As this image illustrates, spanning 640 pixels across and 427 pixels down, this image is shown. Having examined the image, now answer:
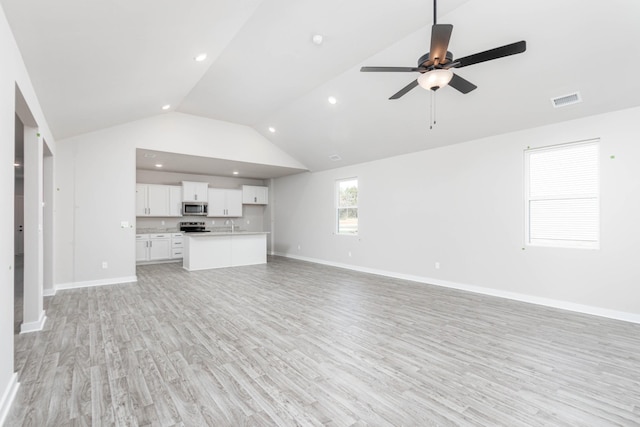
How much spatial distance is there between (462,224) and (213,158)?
17.8ft

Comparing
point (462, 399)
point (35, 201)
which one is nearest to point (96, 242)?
point (35, 201)

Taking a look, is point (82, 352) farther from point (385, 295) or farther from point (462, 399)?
point (385, 295)

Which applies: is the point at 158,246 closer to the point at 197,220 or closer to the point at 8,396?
the point at 197,220

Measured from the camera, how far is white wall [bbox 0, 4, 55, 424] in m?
1.89

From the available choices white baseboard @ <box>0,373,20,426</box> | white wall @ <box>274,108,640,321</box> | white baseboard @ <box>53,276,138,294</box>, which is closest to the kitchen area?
white baseboard @ <box>53,276,138,294</box>

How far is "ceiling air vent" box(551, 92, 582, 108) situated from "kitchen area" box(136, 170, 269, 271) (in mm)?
6447

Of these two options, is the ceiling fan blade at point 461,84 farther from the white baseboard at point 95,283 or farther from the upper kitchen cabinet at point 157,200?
the upper kitchen cabinet at point 157,200

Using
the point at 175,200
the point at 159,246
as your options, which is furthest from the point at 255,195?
the point at 159,246

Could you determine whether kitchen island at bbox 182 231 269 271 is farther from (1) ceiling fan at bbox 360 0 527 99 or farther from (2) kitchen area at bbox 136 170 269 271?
(1) ceiling fan at bbox 360 0 527 99

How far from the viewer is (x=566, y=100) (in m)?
3.90

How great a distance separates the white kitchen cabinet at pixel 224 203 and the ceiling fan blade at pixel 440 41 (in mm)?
7839

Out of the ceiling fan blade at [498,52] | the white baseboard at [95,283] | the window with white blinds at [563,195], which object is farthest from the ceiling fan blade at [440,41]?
the white baseboard at [95,283]

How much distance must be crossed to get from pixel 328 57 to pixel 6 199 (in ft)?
12.0

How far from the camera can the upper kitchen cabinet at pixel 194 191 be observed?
8.55 metres
